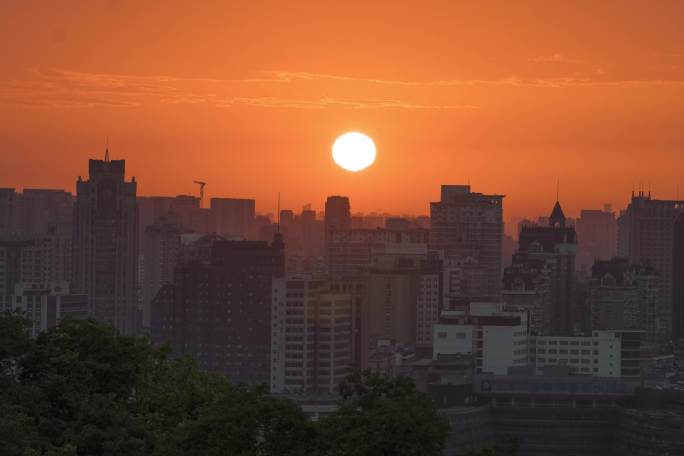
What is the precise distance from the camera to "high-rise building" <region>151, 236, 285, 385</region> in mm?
80750

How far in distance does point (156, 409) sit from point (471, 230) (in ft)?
301

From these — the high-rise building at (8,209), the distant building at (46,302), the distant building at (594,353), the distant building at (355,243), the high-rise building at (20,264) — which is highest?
the high-rise building at (8,209)

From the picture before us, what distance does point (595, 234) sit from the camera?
5842 inches

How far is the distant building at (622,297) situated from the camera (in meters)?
91.0

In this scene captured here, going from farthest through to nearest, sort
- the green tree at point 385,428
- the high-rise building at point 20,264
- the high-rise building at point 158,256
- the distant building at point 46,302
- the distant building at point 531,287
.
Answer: the high-rise building at point 158,256 < the high-rise building at point 20,264 < the distant building at point 531,287 < the distant building at point 46,302 < the green tree at point 385,428

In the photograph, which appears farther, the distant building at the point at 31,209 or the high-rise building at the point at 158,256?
the distant building at the point at 31,209

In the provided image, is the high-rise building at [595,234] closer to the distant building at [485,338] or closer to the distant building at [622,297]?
the distant building at [622,297]

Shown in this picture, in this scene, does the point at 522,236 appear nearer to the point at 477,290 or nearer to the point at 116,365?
the point at 477,290

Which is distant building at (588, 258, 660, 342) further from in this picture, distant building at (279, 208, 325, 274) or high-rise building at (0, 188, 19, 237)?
high-rise building at (0, 188, 19, 237)

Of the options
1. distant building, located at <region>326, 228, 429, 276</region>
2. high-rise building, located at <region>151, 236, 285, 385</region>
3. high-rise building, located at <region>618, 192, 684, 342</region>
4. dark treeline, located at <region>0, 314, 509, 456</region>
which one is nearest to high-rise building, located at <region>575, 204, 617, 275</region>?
high-rise building, located at <region>618, 192, 684, 342</region>

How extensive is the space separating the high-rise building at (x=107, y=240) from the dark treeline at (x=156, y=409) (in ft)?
268

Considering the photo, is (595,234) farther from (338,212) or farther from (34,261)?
(34,261)

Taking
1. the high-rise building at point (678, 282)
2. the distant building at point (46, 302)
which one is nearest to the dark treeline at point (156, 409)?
the distant building at point (46, 302)

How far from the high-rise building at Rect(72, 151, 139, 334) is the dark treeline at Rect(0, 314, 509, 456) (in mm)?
81825
